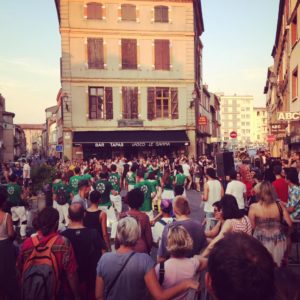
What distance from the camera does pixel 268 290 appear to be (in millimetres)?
1695

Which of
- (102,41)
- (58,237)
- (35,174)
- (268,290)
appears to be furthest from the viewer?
(102,41)

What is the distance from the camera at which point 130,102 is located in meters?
29.6

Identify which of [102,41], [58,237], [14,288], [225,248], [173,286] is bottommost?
[14,288]

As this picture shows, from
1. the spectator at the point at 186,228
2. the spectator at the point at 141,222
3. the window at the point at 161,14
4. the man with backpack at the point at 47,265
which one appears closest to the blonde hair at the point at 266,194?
the spectator at the point at 186,228

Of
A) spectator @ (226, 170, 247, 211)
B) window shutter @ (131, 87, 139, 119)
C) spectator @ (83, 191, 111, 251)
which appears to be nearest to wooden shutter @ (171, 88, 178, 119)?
window shutter @ (131, 87, 139, 119)

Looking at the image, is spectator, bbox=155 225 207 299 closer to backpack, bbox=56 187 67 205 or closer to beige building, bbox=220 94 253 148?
backpack, bbox=56 187 67 205

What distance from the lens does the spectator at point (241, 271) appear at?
66.6 inches

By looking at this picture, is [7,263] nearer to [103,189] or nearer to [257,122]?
[103,189]

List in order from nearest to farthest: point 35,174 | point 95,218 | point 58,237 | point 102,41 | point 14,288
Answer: point 58,237 → point 14,288 → point 95,218 → point 35,174 → point 102,41

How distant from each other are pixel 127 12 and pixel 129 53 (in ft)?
10.3

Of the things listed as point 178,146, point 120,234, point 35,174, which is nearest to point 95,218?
point 120,234

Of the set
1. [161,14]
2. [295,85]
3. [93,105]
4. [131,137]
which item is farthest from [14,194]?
[161,14]

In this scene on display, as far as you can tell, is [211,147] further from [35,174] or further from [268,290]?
[268,290]

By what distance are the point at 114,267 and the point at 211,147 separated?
5198 cm
